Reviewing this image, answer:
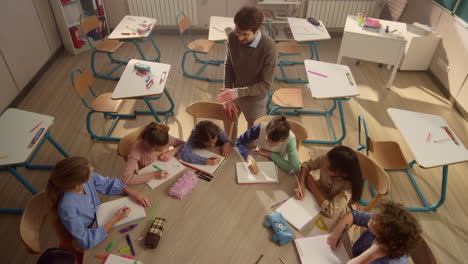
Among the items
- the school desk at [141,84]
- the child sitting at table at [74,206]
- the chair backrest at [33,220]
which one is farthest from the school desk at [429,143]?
the chair backrest at [33,220]

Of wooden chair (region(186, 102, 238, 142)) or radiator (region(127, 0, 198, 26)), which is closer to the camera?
wooden chair (region(186, 102, 238, 142))

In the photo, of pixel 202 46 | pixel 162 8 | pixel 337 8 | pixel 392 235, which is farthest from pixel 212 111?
pixel 337 8

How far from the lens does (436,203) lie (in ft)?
9.99

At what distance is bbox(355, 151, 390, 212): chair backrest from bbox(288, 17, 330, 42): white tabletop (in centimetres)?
235

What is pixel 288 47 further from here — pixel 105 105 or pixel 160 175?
pixel 160 175

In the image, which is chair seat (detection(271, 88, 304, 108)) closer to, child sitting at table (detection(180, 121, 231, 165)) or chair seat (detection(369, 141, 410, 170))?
chair seat (detection(369, 141, 410, 170))

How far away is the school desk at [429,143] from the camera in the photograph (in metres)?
2.52

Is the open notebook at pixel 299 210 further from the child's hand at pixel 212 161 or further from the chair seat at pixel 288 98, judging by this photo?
the chair seat at pixel 288 98

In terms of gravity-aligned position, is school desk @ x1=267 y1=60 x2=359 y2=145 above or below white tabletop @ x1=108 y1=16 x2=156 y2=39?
below

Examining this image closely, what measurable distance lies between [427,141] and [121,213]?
2455 millimetres

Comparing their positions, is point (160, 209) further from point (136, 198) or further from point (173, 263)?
point (173, 263)

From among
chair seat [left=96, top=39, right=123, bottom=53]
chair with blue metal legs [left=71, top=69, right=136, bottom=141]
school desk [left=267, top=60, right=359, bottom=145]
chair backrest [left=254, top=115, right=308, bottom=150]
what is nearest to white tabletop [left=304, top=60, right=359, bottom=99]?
school desk [left=267, top=60, right=359, bottom=145]

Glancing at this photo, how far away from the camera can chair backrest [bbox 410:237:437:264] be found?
167 centimetres

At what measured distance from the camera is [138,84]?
3307 millimetres
